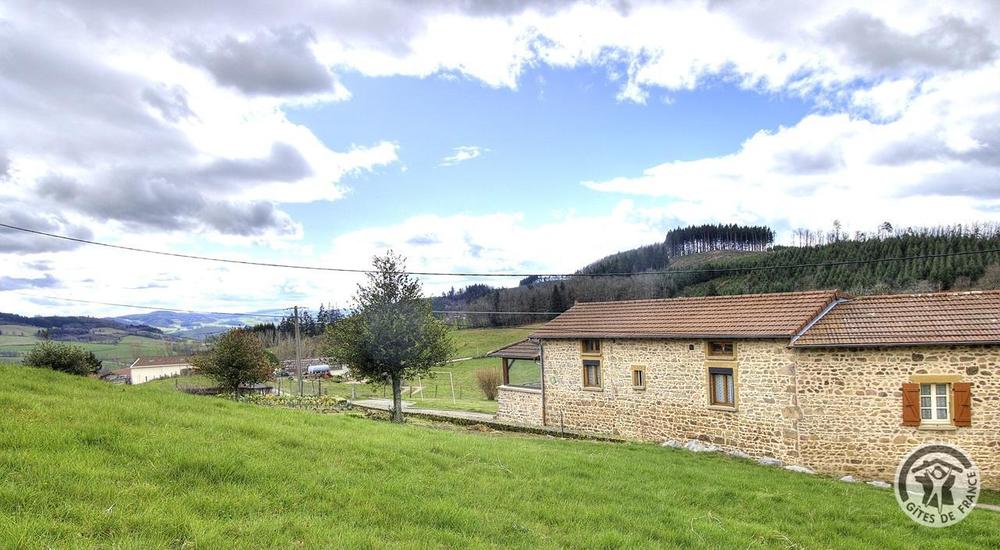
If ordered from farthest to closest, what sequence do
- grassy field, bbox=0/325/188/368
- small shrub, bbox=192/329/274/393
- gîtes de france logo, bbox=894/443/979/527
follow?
grassy field, bbox=0/325/188/368
small shrub, bbox=192/329/274/393
gîtes de france logo, bbox=894/443/979/527

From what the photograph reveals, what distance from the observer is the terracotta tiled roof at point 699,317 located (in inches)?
669

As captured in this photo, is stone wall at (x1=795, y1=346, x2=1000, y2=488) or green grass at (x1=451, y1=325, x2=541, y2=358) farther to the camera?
green grass at (x1=451, y1=325, x2=541, y2=358)

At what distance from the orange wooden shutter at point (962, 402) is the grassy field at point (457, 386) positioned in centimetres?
1764

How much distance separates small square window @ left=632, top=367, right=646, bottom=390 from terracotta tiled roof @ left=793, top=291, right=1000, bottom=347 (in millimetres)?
5648

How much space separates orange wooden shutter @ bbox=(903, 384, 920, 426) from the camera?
48.2 feet

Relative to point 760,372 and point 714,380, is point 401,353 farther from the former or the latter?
point 760,372

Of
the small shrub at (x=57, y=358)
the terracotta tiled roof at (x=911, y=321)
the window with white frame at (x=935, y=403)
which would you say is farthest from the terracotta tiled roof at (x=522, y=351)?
the small shrub at (x=57, y=358)

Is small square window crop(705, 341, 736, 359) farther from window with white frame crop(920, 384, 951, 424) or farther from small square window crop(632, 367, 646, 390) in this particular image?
window with white frame crop(920, 384, 951, 424)

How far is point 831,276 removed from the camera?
82.8 metres

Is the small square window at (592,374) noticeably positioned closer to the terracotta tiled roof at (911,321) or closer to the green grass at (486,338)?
the terracotta tiled roof at (911,321)

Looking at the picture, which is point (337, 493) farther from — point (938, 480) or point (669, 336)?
point (938, 480)

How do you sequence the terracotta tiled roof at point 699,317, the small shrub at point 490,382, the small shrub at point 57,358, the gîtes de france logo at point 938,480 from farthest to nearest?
1. the small shrub at point 490,382
2. the small shrub at point 57,358
3. the terracotta tiled roof at point 699,317
4. the gîtes de france logo at point 938,480

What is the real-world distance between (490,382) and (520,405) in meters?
19.2

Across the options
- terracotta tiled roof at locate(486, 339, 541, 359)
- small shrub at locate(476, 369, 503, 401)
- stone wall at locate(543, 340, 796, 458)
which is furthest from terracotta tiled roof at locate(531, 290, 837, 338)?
small shrub at locate(476, 369, 503, 401)
